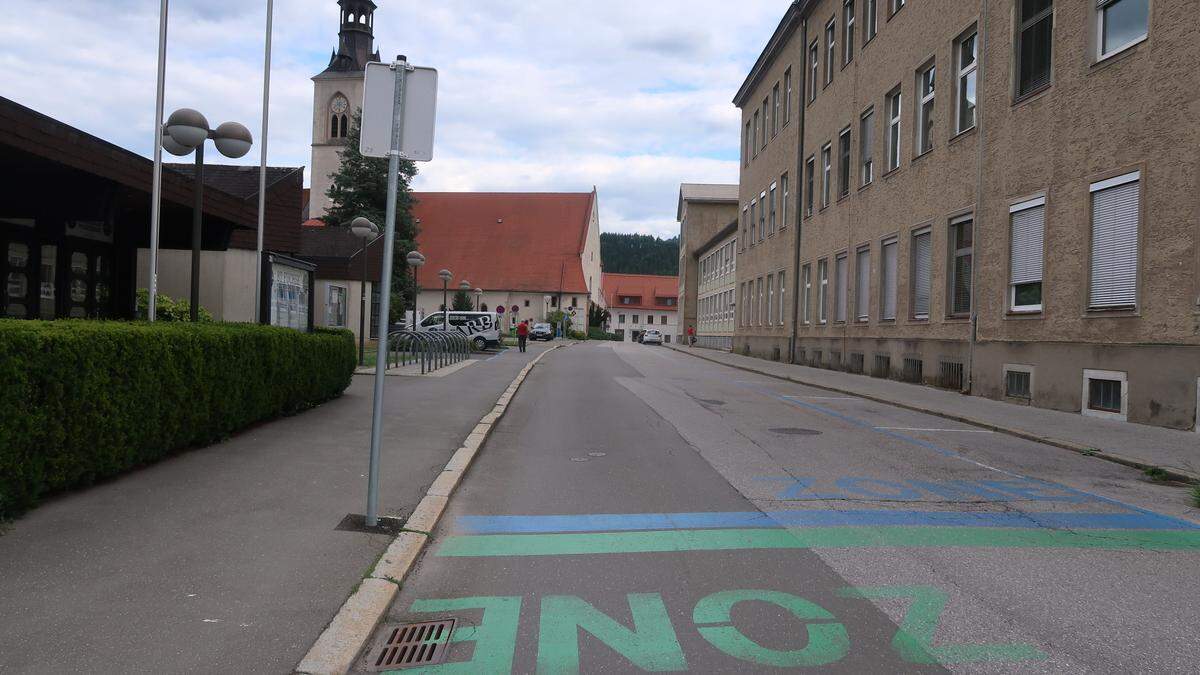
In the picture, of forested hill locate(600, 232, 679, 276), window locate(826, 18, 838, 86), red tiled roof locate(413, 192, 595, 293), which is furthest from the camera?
forested hill locate(600, 232, 679, 276)

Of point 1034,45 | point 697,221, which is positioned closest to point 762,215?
point 1034,45

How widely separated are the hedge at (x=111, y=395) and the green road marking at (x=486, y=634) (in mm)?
2898

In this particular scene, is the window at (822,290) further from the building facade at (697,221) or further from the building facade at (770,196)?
the building facade at (697,221)

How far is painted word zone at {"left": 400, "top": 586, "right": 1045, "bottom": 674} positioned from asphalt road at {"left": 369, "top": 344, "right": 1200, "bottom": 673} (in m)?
0.01

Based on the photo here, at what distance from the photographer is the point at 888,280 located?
2394 cm

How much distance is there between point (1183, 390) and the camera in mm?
11594

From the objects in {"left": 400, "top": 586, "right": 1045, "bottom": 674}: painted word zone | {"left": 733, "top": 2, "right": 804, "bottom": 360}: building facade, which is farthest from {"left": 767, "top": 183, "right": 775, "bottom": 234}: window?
{"left": 400, "top": 586, "right": 1045, "bottom": 674}: painted word zone

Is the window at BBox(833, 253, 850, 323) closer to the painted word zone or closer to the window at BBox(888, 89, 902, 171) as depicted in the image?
the window at BBox(888, 89, 902, 171)

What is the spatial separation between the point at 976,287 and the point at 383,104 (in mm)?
15024

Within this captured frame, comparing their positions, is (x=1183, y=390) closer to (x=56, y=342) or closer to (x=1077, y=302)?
(x=1077, y=302)

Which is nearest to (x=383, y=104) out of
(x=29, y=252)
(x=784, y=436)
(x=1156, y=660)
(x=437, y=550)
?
(x=437, y=550)

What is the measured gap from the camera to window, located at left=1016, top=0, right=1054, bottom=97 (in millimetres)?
15703

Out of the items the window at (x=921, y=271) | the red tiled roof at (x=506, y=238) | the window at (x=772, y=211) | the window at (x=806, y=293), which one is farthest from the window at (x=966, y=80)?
the red tiled roof at (x=506, y=238)

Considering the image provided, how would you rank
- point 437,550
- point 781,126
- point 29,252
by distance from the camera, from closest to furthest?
point 437,550 → point 29,252 → point 781,126
